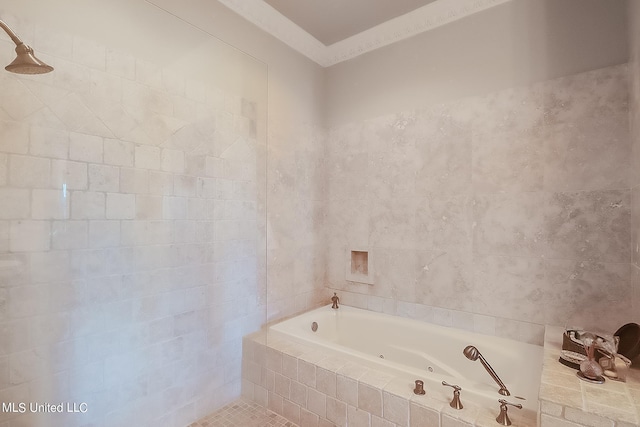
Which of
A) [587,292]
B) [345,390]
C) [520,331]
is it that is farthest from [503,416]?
[587,292]

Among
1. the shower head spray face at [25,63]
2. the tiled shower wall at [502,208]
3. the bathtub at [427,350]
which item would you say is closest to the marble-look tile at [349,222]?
the tiled shower wall at [502,208]

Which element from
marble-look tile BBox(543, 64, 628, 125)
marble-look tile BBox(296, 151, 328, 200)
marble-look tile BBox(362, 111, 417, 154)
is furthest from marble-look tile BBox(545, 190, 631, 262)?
marble-look tile BBox(296, 151, 328, 200)

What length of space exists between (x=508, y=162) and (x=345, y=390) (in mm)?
1629

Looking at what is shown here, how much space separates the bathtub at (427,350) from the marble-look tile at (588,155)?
989mm

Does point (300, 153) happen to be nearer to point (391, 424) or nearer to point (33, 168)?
point (33, 168)

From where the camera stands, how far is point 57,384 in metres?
1.32

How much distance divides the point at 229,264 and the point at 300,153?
1088 mm

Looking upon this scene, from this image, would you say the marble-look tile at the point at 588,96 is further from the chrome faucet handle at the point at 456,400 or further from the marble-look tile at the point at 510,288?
the chrome faucet handle at the point at 456,400

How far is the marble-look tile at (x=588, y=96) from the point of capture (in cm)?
164

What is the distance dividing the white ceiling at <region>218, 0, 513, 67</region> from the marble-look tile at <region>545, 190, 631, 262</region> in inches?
52.1

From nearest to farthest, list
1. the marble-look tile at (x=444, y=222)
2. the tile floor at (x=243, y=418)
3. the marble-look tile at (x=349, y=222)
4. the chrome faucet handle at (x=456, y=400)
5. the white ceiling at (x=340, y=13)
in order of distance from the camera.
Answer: the chrome faucet handle at (x=456, y=400)
the tile floor at (x=243, y=418)
the marble-look tile at (x=444, y=222)
the white ceiling at (x=340, y=13)
the marble-look tile at (x=349, y=222)

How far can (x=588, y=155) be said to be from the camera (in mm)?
1710

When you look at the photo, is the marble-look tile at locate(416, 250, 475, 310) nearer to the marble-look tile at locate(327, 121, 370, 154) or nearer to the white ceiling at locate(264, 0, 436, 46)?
the marble-look tile at locate(327, 121, 370, 154)

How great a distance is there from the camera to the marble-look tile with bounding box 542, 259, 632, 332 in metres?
1.63
